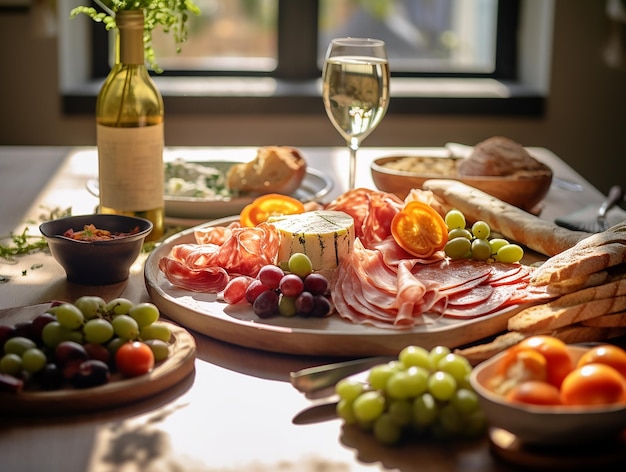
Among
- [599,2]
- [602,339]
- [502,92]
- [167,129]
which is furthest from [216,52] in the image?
[602,339]

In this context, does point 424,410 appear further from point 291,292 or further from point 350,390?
point 291,292

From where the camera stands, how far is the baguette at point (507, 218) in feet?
4.72

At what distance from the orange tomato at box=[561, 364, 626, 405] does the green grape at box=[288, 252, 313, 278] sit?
1.44 ft

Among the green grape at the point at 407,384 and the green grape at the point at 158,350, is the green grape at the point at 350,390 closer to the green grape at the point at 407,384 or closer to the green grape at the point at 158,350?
the green grape at the point at 407,384

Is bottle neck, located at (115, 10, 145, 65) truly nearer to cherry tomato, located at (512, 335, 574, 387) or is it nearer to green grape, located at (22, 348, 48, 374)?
green grape, located at (22, 348, 48, 374)

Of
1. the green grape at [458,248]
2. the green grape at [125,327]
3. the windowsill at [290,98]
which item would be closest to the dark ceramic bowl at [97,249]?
the green grape at [125,327]

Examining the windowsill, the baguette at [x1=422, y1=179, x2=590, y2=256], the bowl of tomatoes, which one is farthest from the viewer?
the windowsill

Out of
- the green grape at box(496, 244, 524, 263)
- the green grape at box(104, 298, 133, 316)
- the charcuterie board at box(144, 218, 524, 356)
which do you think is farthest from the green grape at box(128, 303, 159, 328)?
the green grape at box(496, 244, 524, 263)

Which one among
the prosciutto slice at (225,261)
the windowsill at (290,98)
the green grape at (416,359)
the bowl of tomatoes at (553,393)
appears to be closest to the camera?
the bowl of tomatoes at (553,393)

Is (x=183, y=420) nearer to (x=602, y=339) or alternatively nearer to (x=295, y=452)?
(x=295, y=452)

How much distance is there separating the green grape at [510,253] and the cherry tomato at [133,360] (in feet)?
1.95

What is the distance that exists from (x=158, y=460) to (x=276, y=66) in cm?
310

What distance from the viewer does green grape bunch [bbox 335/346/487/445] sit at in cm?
Answer: 88

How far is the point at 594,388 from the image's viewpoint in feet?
2.71
